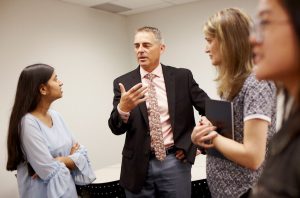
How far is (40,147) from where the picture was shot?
2.11m

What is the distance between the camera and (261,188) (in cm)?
62

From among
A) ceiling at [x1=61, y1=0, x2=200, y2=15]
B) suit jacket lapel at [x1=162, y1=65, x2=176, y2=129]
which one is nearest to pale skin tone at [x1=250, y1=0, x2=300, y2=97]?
suit jacket lapel at [x1=162, y1=65, x2=176, y2=129]

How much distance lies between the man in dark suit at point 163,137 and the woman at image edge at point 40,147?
0.33 m

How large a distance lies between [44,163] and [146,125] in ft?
2.14

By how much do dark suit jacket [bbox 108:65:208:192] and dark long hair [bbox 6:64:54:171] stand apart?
494 millimetres

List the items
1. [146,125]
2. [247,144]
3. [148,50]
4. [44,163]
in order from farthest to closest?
[148,50]
[146,125]
[44,163]
[247,144]

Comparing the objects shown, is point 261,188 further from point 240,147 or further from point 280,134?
point 240,147

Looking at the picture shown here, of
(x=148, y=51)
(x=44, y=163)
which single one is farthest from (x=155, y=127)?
(x=44, y=163)

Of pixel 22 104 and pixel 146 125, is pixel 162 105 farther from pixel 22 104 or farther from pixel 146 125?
pixel 22 104

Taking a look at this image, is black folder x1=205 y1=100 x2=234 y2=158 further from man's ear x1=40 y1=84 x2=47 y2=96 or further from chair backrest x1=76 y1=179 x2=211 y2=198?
chair backrest x1=76 y1=179 x2=211 y2=198

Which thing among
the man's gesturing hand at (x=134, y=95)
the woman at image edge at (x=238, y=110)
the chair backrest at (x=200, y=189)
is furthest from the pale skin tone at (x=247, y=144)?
the chair backrest at (x=200, y=189)

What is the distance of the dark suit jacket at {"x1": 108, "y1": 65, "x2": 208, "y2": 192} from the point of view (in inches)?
85.8

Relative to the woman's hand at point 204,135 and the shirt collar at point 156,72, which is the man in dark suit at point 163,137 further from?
the woman's hand at point 204,135

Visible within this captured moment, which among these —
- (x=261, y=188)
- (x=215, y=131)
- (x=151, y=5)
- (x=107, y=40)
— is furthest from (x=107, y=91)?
(x=261, y=188)
